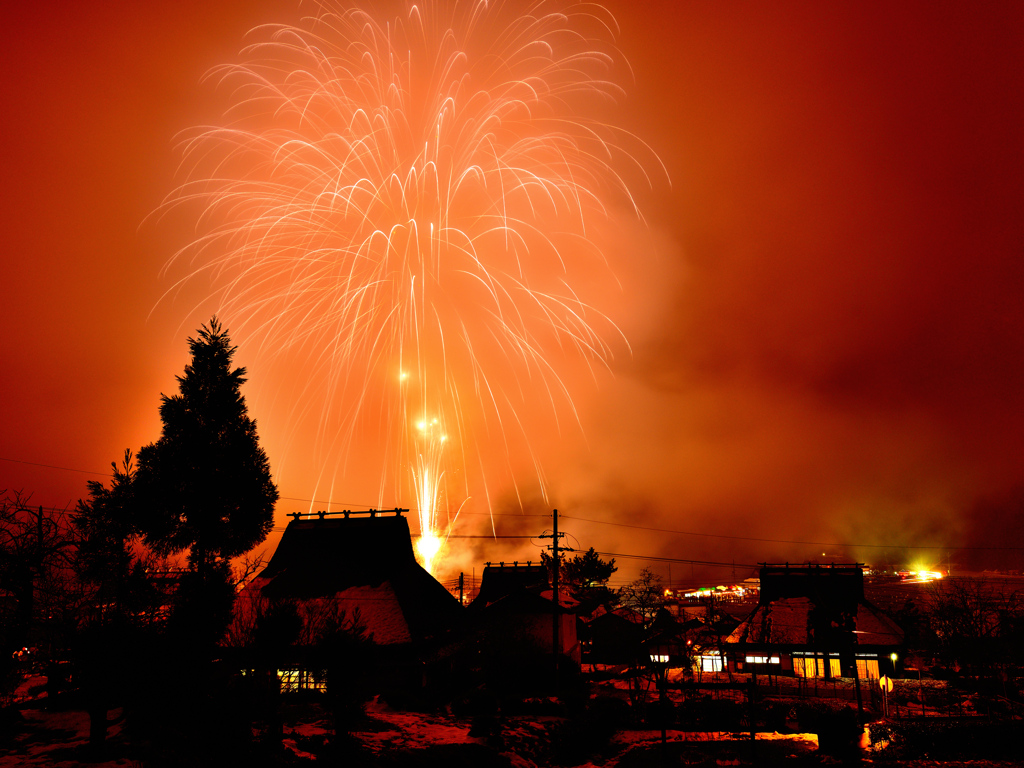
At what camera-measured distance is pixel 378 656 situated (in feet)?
103

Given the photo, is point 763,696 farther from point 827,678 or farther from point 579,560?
point 579,560

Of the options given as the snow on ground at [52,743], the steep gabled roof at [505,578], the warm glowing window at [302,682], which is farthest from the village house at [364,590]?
the steep gabled roof at [505,578]

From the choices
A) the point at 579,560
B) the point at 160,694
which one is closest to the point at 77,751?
the point at 160,694

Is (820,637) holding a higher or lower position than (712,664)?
higher

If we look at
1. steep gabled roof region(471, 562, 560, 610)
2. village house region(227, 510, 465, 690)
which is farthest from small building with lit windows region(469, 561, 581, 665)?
steep gabled roof region(471, 562, 560, 610)

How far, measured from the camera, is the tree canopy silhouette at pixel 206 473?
27.7m

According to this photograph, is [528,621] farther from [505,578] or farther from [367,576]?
[505,578]

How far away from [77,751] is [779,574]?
5284 cm

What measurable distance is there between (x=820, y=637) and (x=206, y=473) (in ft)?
136

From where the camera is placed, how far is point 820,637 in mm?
43719

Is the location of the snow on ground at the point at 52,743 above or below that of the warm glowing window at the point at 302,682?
above

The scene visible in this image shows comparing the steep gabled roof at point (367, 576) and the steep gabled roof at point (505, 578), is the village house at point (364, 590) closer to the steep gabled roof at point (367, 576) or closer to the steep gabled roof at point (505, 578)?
the steep gabled roof at point (367, 576)

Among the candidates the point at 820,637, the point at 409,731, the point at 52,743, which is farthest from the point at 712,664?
the point at 52,743

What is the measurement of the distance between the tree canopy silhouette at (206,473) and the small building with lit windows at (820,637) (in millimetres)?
33363
